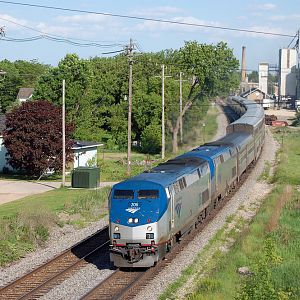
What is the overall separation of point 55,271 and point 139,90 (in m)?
58.0

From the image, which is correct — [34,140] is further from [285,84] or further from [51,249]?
[285,84]

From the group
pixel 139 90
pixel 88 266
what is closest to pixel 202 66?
pixel 139 90

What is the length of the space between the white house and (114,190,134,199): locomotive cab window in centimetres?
3418

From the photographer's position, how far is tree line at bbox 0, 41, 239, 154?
7469cm

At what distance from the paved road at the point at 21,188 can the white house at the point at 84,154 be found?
6.90m

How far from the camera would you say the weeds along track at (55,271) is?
18.3 m

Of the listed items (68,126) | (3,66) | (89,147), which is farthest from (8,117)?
(3,66)

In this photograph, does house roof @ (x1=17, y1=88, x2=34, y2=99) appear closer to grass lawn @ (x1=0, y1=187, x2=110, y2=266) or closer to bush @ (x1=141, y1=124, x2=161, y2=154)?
bush @ (x1=141, y1=124, x2=161, y2=154)

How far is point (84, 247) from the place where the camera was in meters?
24.2

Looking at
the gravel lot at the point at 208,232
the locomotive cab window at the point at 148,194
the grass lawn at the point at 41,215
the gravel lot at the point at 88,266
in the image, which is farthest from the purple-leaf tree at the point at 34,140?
the locomotive cab window at the point at 148,194

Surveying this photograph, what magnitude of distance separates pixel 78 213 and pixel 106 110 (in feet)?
180

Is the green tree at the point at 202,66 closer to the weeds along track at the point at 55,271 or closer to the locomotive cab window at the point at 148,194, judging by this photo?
the weeds along track at the point at 55,271

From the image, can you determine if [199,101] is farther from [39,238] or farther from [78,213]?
[39,238]

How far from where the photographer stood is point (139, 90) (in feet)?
254
